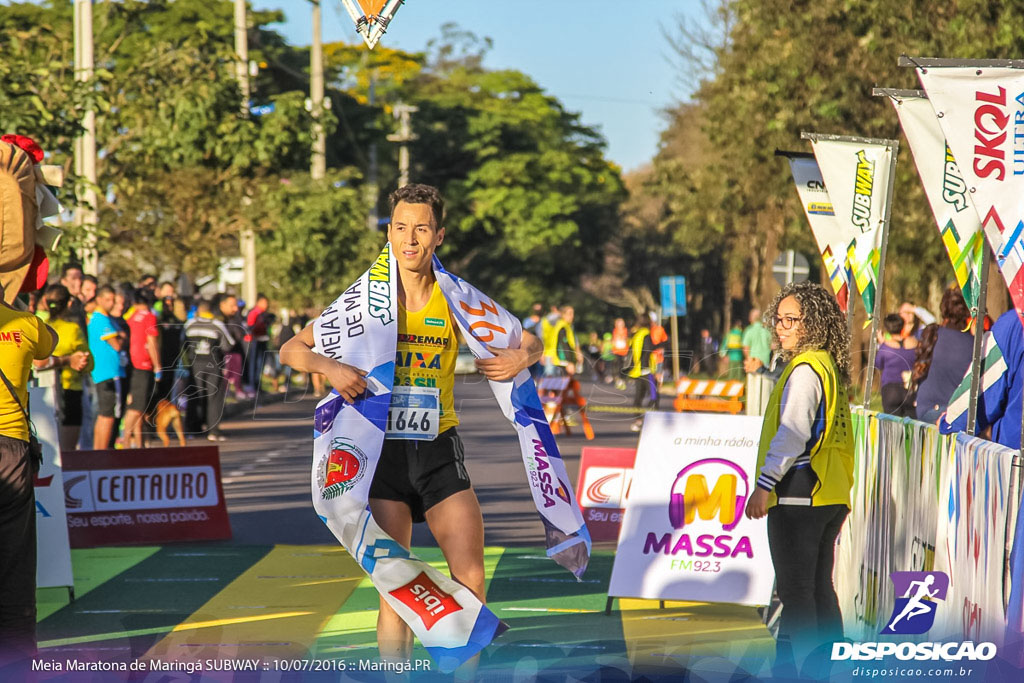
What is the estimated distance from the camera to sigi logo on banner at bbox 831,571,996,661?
6117 millimetres

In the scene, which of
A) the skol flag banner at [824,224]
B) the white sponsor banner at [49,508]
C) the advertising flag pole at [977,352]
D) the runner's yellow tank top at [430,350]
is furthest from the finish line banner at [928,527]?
the white sponsor banner at [49,508]

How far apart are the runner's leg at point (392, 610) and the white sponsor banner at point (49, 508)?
384 cm

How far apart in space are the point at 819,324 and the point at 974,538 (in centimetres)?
118

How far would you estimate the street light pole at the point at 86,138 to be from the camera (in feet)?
61.9

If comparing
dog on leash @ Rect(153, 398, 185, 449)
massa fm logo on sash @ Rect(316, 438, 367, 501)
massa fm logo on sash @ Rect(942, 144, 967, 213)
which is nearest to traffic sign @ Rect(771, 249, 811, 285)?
dog on leash @ Rect(153, 398, 185, 449)

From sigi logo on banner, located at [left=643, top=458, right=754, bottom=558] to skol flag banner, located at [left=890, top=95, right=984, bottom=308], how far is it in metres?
1.93

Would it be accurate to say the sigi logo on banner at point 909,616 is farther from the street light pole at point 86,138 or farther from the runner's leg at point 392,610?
the street light pole at point 86,138

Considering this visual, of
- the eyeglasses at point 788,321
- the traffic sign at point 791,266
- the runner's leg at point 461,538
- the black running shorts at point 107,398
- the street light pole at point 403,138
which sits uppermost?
the street light pole at point 403,138

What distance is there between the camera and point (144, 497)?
37.9ft

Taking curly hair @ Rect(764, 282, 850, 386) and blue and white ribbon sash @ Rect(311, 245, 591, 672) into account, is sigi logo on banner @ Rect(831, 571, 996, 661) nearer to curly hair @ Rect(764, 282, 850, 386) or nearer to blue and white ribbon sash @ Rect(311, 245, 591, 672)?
curly hair @ Rect(764, 282, 850, 386)

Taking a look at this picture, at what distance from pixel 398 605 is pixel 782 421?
6.47 feet

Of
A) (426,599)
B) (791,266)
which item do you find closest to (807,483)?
(426,599)

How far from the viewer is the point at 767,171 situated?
3192 cm

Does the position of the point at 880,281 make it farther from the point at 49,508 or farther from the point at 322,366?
the point at 49,508
